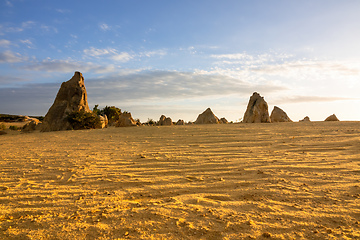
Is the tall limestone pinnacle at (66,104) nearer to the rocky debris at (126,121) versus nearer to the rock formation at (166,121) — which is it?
the rocky debris at (126,121)

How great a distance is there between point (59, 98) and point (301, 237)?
607 inches

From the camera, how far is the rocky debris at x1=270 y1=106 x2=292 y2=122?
15.6m

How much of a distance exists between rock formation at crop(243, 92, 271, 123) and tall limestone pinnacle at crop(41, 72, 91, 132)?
9.98 meters

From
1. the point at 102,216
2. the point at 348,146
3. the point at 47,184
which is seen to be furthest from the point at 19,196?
the point at 348,146

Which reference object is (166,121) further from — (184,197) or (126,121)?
(184,197)

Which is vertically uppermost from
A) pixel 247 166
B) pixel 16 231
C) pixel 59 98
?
pixel 59 98

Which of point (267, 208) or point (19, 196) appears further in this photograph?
point (19, 196)

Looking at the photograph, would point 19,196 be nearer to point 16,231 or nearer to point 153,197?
point 16,231

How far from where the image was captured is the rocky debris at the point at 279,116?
15.6m

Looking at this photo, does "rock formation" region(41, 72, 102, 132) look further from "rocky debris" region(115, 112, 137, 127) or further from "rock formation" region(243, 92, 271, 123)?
"rock formation" region(243, 92, 271, 123)

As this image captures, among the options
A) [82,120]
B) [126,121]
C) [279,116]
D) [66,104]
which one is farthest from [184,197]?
[279,116]

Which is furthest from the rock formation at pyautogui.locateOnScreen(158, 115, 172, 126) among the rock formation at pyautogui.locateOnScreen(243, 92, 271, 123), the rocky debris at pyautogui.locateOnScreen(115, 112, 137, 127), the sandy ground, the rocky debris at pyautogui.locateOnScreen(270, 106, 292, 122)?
the sandy ground

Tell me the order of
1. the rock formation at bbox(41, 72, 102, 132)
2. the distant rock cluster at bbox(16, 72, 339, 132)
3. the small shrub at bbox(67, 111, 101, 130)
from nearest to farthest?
1. the small shrub at bbox(67, 111, 101, 130)
2. the distant rock cluster at bbox(16, 72, 339, 132)
3. the rock formation at bbox(41, 72, 102, 132)

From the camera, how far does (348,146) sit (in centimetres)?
570
